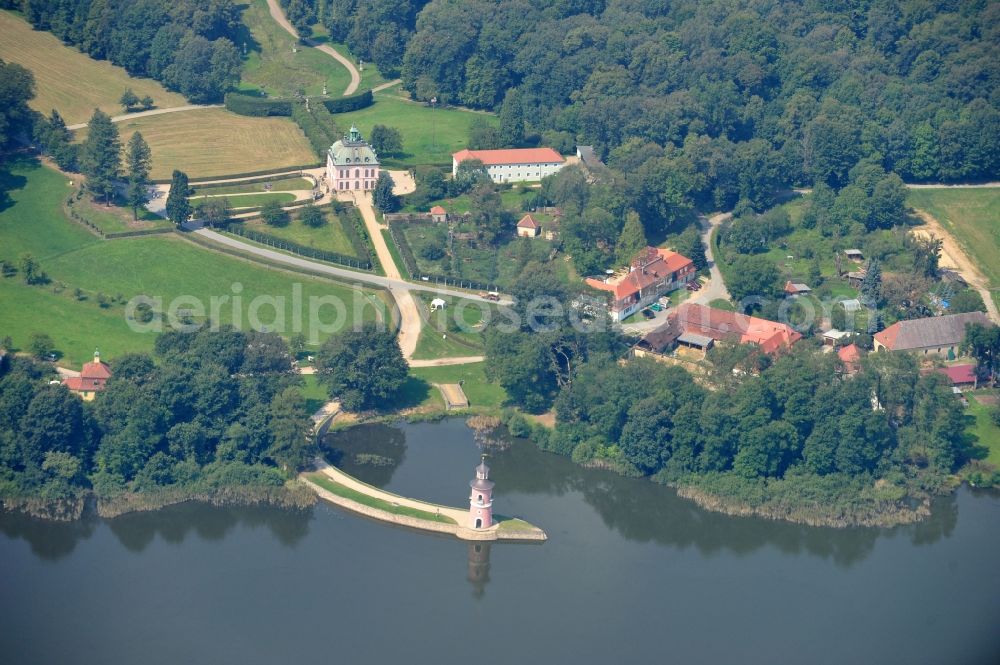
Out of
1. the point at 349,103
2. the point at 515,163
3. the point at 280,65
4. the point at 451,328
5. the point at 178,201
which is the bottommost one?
the point at 451,328

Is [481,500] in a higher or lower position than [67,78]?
lower

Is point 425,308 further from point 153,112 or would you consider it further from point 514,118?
point 153,112

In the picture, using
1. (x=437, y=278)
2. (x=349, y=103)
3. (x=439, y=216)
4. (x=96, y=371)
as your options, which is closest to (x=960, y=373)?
(x=437, y=278)

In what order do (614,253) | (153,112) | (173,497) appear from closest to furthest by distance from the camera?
(173,497) → (614,253) → (153,112)

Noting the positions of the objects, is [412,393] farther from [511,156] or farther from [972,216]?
[972,216]

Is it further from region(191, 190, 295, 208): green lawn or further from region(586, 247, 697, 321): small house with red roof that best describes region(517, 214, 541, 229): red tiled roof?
region(191, 190, 295, 208): green lawn

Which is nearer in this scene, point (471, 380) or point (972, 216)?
point (471, 380)

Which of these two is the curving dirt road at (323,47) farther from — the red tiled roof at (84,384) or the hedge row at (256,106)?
the red tiled roof at (84,384)

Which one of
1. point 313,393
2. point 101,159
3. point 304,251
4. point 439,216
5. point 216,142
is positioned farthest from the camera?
point 216,142

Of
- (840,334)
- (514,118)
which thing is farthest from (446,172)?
(840,334)
